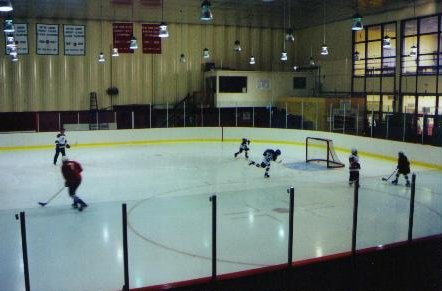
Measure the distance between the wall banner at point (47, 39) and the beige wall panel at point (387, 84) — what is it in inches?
652

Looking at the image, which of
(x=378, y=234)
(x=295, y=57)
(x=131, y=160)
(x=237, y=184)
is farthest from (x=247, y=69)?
(x=378, y=234)

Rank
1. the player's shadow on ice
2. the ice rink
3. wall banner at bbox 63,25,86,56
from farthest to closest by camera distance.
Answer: wall banner at bbox 63,25,86,56
the player's shadow on ice
the ice rink

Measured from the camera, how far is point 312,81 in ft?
93.0

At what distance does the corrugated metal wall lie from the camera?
2442 centimetres

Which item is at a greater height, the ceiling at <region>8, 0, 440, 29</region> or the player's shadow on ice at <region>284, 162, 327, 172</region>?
the ceiling at <region>8, 0, 440, 29</region>

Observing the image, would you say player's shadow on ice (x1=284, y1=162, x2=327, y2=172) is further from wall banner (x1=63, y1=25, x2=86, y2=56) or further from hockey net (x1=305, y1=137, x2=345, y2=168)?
wall banner (x1=63, y1=25, x2=86, y2=56)

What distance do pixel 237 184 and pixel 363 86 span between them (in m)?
13.6

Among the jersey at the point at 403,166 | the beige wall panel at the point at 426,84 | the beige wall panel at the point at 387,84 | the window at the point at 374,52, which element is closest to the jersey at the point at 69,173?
the jersey at the point at 403,166

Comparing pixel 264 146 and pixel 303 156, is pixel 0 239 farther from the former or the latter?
pixel 264 146

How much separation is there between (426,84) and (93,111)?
15.9 metres

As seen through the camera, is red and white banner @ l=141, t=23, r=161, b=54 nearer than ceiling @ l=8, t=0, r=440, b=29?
No

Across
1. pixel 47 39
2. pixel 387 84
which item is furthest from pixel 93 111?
pixel 387 84

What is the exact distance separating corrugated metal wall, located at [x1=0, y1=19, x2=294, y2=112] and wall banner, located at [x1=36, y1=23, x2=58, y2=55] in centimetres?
21

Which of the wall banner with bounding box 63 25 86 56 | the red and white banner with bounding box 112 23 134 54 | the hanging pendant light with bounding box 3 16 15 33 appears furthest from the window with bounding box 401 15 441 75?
the wall banner with bounding box 63 25 86 56
